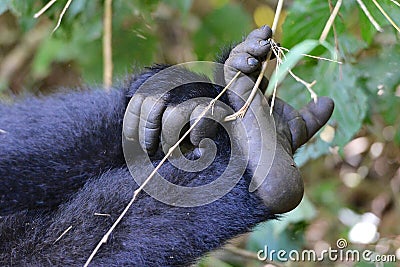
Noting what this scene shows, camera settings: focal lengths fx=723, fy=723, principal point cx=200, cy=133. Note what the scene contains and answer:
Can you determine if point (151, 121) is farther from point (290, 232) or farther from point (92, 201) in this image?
point (290, 232)

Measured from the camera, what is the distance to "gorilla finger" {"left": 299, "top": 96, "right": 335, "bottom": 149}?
122cm

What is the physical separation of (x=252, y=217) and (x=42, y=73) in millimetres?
2150

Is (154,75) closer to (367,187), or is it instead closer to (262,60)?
(262,60)

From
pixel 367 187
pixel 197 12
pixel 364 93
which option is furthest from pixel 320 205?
pixel 197 12

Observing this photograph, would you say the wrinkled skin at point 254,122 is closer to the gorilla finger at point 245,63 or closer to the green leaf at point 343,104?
the gorilla finger at point 245,63

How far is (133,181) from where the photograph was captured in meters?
1.26

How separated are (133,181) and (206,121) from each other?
0.21m

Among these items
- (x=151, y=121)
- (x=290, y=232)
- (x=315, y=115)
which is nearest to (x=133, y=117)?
(x=151, y=121)

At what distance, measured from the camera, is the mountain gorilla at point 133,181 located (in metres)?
1.14

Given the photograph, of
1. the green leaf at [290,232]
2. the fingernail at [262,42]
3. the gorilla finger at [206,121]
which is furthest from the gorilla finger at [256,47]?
the green leaf at [290,232]

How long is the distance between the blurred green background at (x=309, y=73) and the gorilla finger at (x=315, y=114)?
0.40 ft

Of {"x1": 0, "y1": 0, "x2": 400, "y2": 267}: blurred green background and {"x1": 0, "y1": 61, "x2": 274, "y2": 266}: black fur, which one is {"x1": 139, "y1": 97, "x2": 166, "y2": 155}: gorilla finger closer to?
{"x1": 0, "y1": 61, "x2": 274, "y2": 266}: black fur

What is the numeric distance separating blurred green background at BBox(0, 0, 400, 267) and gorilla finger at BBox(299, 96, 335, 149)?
121mm

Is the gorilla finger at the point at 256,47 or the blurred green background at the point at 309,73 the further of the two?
the blurred green background at the point at 309,73
